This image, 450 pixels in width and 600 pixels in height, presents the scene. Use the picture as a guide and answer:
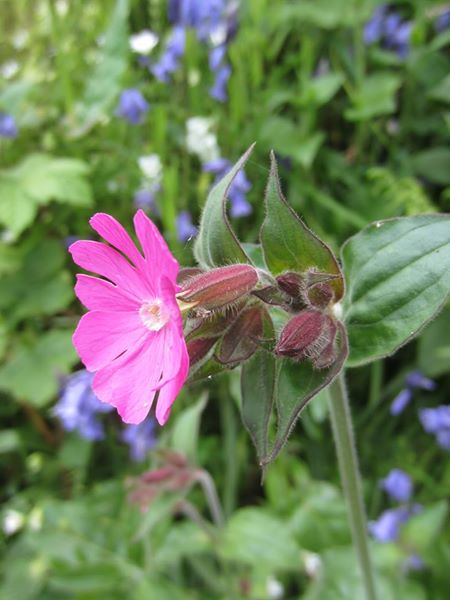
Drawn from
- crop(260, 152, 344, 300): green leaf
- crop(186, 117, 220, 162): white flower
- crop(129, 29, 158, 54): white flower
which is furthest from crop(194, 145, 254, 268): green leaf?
crop(129, 29, 158, 54): white flower

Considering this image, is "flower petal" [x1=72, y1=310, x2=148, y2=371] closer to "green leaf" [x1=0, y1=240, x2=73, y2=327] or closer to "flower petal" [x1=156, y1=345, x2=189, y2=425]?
"flower petal" [x1=156, y1=345, x2=189, y2=425]

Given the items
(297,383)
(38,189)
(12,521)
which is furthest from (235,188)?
(297,383)

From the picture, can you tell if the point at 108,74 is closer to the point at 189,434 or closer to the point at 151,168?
the point at 151,168

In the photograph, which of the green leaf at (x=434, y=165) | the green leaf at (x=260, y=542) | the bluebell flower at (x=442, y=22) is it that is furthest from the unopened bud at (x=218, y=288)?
the bluebell flower at (x=442, y=22)

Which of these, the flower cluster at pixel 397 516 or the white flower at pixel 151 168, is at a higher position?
the white flower at pixel 151 168

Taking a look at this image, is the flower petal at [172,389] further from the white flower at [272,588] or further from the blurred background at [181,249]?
the white flower at [272,588]

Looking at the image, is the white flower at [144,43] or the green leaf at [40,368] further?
the white flower at [144,43]
